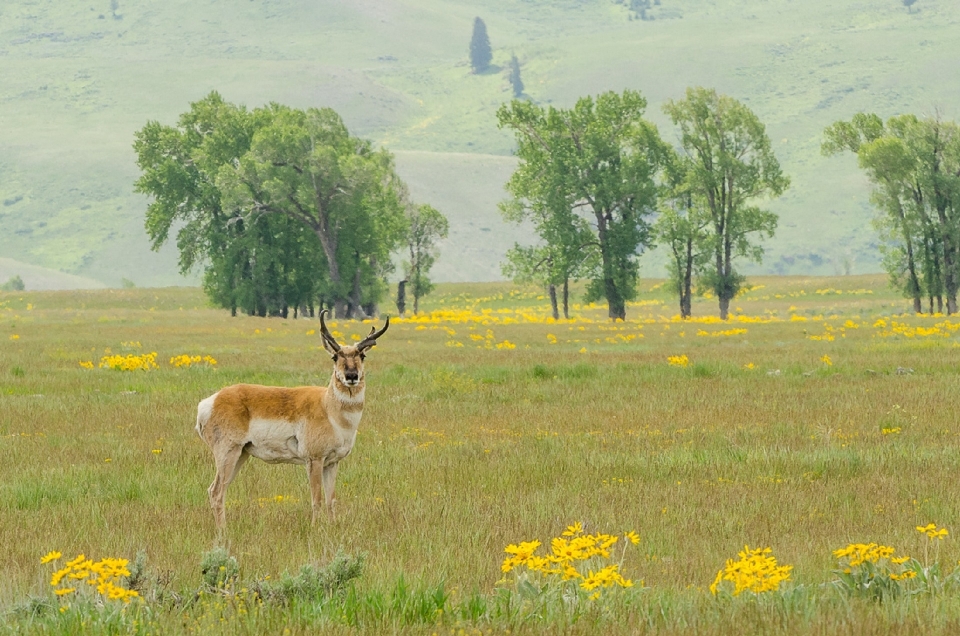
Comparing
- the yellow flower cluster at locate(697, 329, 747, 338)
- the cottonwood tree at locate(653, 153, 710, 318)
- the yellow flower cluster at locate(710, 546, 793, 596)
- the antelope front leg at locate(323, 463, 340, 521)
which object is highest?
the cottonwood tree at locate(653, 153, 710, 318)

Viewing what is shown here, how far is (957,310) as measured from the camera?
67.0 metres

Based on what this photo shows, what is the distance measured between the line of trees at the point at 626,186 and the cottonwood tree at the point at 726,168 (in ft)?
0.19

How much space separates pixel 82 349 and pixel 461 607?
30299 millimetres

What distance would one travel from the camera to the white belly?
1042 centimetres

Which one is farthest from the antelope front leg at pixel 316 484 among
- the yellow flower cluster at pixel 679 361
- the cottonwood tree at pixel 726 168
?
the cottonwood tree at pixel 726 168

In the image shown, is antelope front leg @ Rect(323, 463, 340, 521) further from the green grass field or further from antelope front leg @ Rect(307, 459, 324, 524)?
the green grass field

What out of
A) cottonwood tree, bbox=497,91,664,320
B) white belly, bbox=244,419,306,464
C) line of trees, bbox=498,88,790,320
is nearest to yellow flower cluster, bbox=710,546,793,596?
white belly, bbox=244,419,306,464

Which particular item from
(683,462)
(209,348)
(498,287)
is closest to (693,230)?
(209,348)

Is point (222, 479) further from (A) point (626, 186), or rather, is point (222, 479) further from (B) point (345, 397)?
(A) point (626, 186)

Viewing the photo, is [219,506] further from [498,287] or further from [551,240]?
[498,287]

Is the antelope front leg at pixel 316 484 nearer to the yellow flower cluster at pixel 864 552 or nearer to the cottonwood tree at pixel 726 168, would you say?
the yellow flower cluster at pixel 864 552

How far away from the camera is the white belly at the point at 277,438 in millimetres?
10422

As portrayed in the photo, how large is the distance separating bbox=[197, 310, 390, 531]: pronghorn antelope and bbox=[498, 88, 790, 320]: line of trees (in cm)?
5340

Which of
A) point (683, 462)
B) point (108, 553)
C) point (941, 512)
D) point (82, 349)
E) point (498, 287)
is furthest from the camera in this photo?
point (498, 287)
